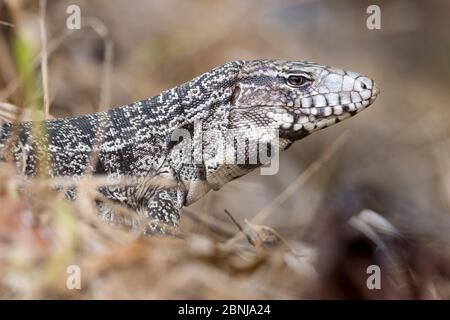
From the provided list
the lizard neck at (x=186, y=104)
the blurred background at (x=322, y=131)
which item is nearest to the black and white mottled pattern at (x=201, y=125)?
the lizard neck at (x=186, y=104)

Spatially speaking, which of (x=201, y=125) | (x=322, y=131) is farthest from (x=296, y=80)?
(x=322, y=131)

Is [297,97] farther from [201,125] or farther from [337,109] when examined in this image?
[201,125]

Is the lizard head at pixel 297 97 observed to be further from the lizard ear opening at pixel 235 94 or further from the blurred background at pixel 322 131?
the blurred background at pixel 322 131

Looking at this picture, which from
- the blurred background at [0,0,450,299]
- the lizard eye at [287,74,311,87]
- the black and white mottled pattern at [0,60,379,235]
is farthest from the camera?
the lizard eye at [287,74,311,87]

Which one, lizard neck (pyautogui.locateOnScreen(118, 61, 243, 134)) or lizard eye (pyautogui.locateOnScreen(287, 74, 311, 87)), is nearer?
lizard neck (pyautogui.locateOnScreen(118, 61, 243, 134))

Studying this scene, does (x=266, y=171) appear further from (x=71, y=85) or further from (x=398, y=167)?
(x=398, y=167)

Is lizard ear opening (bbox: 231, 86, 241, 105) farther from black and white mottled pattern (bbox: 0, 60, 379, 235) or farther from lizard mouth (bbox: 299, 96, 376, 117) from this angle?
lizard mouth (bbox: 299, 96, 376, 117)

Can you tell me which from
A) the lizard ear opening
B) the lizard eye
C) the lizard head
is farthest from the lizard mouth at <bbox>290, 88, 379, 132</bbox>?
the lizard ear opening
